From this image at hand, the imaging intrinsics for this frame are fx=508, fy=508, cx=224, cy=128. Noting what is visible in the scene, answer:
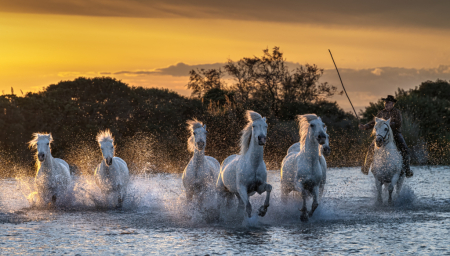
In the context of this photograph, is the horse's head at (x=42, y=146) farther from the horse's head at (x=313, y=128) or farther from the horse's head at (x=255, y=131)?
the horse's head at (x=313, y=128)

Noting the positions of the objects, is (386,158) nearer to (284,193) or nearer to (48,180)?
(284,193)

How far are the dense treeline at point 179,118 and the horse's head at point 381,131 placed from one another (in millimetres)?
11047

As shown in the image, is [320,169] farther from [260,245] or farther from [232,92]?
[232,92]

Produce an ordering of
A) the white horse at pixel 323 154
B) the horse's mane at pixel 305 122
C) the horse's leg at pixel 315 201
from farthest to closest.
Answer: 1. the horse's mane at pixel 305 122
2. the horse's leg at pixel 315 201
3. the white horse at pixel 323 154

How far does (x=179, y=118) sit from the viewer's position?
3023 centimetres

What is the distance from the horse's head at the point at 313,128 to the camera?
8.54 meters

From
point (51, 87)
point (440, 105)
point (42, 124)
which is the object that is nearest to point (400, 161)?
point (440, 105)

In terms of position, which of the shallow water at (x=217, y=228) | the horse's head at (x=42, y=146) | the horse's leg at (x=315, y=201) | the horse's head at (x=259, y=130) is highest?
the horse's head at (x=259, y=130)

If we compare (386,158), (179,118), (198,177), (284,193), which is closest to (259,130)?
(198,177)

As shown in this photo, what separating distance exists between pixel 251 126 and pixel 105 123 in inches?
804

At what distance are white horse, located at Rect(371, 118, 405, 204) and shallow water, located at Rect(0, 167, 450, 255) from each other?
0.60 meters

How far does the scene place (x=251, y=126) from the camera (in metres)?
8.83

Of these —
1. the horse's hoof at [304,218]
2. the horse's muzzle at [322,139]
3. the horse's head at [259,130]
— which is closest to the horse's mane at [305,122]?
the horse's muzzle at [322,139]

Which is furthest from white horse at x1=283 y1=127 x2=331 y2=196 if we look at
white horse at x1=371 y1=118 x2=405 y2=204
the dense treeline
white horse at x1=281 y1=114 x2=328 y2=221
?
the dense treeline
